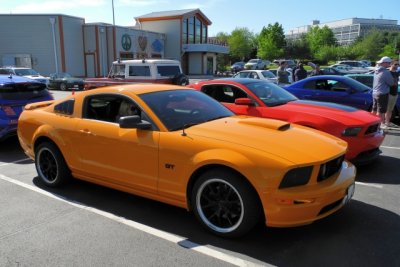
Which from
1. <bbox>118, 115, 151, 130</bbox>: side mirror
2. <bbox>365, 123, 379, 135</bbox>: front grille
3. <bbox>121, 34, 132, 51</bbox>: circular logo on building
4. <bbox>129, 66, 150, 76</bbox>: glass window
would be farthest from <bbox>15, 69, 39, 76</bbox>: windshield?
<bbox>365, 123, 379, 135</bbox>: front grille

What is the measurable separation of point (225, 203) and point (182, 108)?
4.60 ft

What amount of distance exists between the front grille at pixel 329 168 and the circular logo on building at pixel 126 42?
115ft

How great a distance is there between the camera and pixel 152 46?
1671 inches

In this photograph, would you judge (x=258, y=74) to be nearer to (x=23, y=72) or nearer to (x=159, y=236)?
(x=159, y=236)

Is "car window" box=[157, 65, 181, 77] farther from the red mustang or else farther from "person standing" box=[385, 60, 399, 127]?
"person standing" box=[385, 60, 399, 127]

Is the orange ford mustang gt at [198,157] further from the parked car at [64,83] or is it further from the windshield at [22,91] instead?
the parked car at [64,83]

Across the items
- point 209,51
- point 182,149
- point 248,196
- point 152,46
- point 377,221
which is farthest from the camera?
point 209,51

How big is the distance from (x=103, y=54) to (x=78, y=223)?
32.2 metres

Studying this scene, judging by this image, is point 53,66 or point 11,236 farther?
point 53,66

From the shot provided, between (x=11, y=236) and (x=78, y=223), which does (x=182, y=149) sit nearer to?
(x=78, y=223)

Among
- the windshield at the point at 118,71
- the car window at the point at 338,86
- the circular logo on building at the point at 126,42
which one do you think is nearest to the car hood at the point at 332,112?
the car window at the point at 338,86

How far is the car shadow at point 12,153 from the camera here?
693 centimetres

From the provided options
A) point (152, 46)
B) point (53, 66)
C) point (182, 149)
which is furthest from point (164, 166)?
point (152, 46)

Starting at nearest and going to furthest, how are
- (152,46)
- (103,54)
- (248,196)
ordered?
1. (248,196)
2. (103,54)
3. (152,46)
